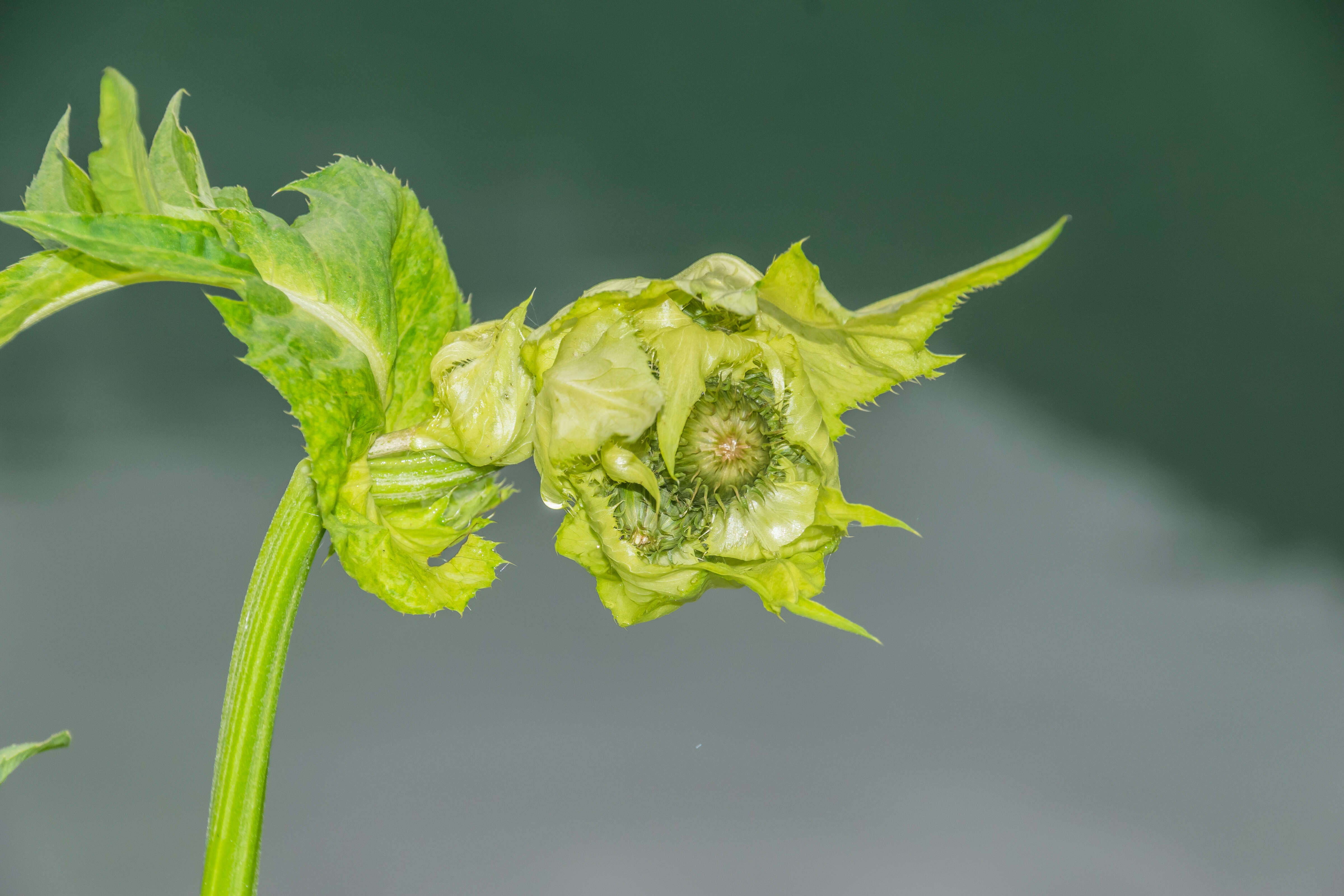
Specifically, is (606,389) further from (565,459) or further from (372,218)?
(372,218)

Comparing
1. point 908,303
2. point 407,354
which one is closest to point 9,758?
point 407,354

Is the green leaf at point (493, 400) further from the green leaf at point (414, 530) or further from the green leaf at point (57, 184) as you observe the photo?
the green leaf at point (57, 184)

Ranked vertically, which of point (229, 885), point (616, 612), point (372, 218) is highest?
point (372, 218)

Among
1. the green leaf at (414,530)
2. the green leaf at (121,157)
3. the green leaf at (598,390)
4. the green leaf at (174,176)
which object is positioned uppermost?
the green leaf at (174,176)

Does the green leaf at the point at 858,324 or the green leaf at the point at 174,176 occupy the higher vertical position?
the green leaf at the point at 174,176

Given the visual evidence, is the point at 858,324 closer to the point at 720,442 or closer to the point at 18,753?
the point at 720,442

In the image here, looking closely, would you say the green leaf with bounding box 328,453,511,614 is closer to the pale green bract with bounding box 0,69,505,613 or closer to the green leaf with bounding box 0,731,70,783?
the pale green bract with bounding box 0,69,505,613

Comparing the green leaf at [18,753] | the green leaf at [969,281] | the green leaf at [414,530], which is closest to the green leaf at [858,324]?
the green leaf at [969,281]
